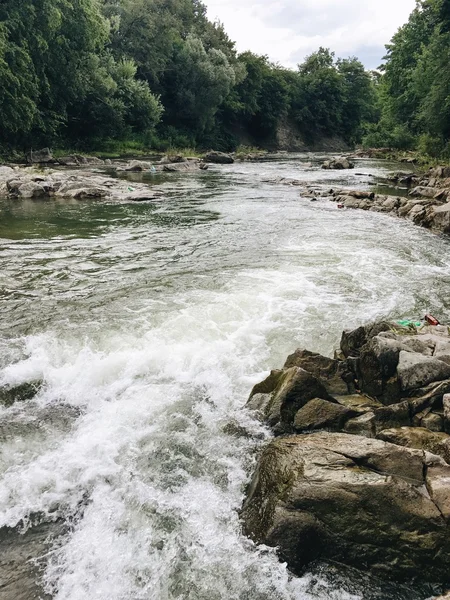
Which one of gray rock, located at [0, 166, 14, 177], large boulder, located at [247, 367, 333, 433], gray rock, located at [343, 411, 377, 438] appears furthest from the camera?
gray rock, located at [0, 166, 14, 177]

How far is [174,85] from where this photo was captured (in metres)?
55.0

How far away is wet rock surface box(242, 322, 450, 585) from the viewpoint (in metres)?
3.22

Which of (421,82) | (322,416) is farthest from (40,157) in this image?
(322,416)

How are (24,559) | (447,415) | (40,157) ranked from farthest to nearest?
(40,157), (447,415), (24,559)

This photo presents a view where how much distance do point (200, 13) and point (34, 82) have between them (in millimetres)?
48873

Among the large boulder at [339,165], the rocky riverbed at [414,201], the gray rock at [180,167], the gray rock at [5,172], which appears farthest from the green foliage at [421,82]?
the gray rock at [5,172]

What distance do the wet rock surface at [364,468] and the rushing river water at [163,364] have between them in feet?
0.89

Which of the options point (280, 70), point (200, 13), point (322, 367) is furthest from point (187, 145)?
point (322, 367)

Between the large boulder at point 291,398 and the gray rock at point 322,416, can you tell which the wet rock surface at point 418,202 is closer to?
the large boulder at point 291,398

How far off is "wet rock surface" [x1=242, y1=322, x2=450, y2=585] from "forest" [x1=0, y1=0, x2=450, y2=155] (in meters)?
27.7

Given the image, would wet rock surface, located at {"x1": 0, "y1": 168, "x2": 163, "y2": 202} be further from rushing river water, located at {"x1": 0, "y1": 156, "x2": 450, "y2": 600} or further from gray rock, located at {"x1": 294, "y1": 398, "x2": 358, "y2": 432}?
gray rock, located at {"x1": 294, "y1": 398, "x2": 358, "y2": 432}

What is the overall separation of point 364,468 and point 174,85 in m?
59.5

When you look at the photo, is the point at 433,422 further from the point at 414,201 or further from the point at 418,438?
the point at 414,201

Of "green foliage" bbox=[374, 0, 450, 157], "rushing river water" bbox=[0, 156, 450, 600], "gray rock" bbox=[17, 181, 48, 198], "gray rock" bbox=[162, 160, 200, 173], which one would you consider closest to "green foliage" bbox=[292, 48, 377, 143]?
"green foliage" bbox=[374, 0, 450, 157]
